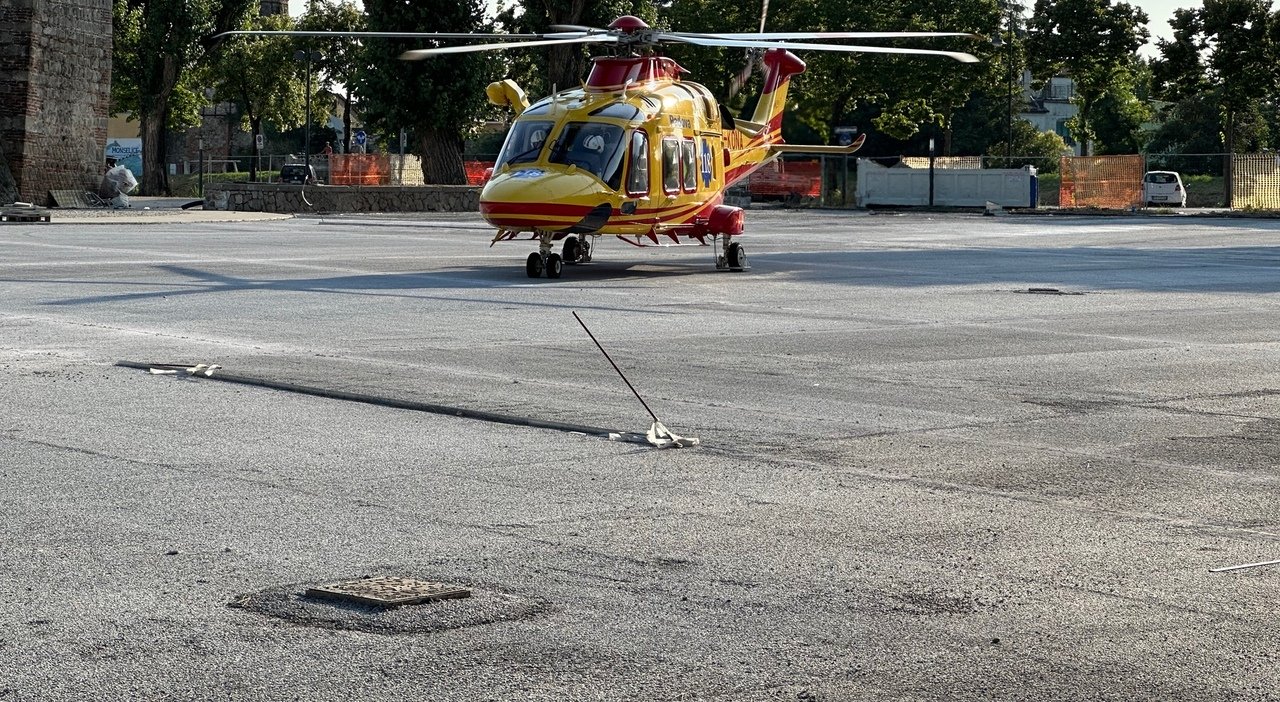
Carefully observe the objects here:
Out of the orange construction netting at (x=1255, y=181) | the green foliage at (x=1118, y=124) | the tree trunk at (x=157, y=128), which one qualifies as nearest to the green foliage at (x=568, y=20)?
the tree trunk at (x=157, y=128)

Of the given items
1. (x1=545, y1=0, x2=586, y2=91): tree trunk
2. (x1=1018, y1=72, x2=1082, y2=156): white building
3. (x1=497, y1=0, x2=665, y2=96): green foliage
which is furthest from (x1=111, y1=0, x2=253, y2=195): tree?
(x1=1018, y1=72, x2=1082, y2=156): white building

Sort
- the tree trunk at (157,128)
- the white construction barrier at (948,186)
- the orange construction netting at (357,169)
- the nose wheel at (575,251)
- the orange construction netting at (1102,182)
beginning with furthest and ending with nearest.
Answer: the tree trunk at (157,128) < the orange construction netting at (357,169) < the orange construction netting at (1102,182) < the white construction barrier at (948,186) < the nose wheel at (575,251)

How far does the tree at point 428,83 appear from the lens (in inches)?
2272

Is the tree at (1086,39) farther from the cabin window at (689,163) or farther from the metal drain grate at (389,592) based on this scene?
the metal drain grate at (389,592)

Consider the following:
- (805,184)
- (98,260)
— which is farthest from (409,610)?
(805,184)

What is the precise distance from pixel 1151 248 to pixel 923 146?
73.3 metres

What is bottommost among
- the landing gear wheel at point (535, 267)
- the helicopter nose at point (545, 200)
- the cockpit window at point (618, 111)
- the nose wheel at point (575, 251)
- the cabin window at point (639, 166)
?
the landing gear wheel at point (535, 267)

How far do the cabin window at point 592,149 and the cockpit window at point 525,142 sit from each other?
236mm

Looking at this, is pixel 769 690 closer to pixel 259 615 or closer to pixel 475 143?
pixel 259 615

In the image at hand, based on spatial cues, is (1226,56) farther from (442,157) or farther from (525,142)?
(525,142)

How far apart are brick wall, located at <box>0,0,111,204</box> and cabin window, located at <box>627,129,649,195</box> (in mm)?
26117

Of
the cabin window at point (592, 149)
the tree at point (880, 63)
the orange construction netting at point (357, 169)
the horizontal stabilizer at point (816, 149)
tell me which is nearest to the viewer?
the cabin window at point (592, 149)

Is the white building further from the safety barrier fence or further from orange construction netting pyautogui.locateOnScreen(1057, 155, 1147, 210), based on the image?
orange construction netting pyautogui.locateOnScreen(1057, 155, 1147, 210)

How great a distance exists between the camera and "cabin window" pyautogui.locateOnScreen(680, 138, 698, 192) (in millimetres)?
25672
